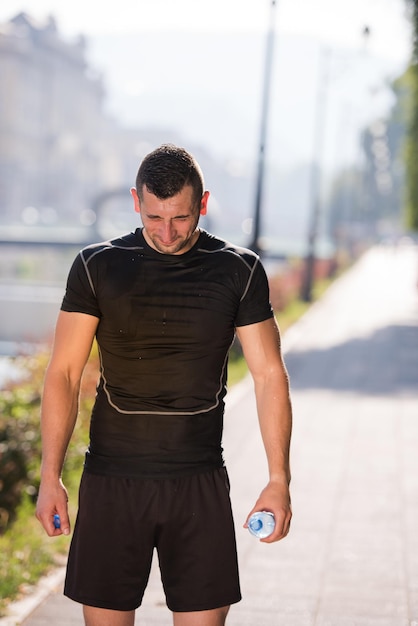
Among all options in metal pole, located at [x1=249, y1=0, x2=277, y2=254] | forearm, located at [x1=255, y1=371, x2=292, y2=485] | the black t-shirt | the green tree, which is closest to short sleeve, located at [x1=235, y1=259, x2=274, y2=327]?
the black t-shirt

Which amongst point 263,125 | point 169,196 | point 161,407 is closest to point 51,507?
point 161,407

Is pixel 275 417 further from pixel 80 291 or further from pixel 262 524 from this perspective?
pixel 80 291

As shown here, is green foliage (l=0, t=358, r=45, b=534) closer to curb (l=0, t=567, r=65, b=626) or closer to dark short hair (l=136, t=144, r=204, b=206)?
curb (l=0, t=567, r=65, b=626)

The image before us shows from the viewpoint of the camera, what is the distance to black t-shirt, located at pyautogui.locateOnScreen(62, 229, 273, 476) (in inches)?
137

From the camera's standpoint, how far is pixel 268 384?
363 cm

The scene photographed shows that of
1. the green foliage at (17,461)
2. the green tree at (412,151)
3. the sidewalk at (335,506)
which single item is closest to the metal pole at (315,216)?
the green tree at (412,151)

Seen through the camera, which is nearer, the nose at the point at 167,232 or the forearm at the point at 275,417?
the nose at the point at 167,232

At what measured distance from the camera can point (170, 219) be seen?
3412 mm

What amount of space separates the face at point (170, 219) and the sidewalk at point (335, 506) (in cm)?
267

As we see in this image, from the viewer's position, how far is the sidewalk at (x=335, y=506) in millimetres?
5867

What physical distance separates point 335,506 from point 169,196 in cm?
530

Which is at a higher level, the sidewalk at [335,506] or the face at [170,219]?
the face at [170,219]

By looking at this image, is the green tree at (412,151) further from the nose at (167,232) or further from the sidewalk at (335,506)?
the nose at (167,232)

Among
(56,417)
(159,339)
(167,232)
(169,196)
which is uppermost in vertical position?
(169,196)
